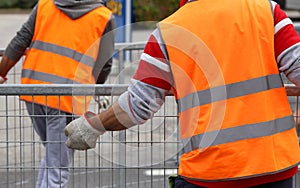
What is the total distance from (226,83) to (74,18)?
2566 mm

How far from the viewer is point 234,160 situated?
11.2 ft

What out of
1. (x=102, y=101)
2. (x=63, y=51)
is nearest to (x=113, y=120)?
(x=102, y=101)

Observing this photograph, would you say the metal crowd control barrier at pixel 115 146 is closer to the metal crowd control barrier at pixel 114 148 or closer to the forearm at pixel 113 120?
the metal crowd control barrier at pixel 114 148

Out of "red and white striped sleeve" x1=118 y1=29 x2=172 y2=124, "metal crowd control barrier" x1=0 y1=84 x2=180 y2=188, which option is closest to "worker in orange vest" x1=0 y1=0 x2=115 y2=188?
"metal crowd control barrier" x1=0 y1=84 x2=180 y2=188

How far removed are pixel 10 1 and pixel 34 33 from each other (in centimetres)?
2711

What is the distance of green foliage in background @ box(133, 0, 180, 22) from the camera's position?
65.1 feet

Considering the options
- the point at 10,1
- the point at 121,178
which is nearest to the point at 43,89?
the point at 121,178

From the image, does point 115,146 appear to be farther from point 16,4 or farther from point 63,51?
point 16,4

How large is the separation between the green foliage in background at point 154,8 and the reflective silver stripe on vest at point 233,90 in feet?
53.4

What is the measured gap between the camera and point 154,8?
20.1 meters

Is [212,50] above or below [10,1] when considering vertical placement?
below

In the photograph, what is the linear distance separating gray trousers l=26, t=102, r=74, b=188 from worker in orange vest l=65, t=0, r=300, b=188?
172 cm

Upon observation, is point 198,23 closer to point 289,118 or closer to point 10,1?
point 289,118

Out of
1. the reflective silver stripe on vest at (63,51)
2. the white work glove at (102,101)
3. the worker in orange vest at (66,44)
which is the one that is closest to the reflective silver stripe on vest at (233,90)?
the white work glove at (102,101)
